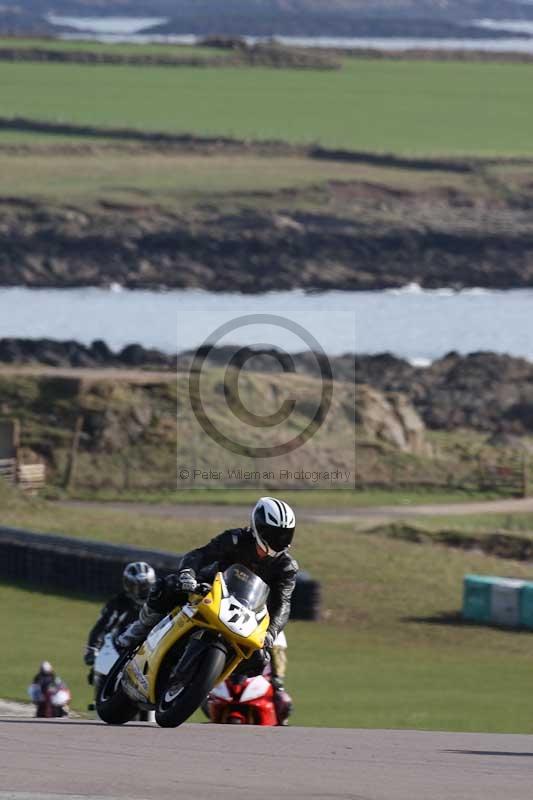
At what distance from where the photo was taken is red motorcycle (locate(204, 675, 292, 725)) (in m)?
13.5

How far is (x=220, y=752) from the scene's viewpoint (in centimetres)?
1102

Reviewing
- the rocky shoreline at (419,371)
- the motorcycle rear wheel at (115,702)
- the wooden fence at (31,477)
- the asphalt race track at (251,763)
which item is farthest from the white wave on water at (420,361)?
the asphalt race track at (251,763)

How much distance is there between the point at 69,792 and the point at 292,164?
89060 millimetres

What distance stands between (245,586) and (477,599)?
13779 millimetres

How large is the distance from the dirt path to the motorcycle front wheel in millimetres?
22377

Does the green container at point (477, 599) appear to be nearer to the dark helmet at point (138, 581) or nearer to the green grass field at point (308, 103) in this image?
the dark helmet at point (138, 581)

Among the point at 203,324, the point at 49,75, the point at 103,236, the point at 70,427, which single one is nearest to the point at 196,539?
the point at 70,427

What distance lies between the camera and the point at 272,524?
11422 mm

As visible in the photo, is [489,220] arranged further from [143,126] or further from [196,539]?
[196,539]

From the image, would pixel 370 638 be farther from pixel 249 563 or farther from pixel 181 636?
pixel 181 636

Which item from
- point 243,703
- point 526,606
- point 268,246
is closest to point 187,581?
point 243,703

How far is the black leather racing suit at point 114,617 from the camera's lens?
14664mm

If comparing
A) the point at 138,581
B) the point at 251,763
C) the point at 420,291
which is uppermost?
the point at 251,763

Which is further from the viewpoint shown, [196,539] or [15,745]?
[196,539]
